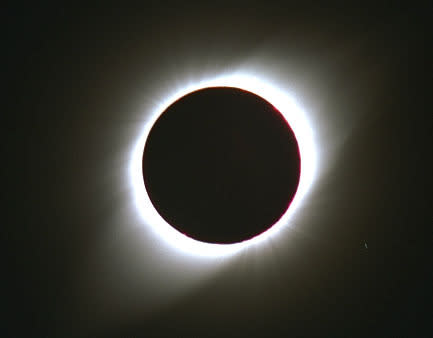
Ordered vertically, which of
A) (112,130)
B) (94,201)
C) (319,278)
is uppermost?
(112,130)

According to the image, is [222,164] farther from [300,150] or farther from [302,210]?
[302,210]

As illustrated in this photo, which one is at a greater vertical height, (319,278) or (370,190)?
(370,190)

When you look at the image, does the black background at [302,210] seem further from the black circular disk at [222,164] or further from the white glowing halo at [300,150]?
the black circular disk at [222,164]

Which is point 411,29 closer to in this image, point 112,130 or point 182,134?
point 182,134

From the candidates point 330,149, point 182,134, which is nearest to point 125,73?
point 182,134

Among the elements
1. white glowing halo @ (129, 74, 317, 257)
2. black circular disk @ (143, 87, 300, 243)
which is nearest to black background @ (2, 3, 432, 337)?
white glowing halo @ (129, 74, 317, 257)
